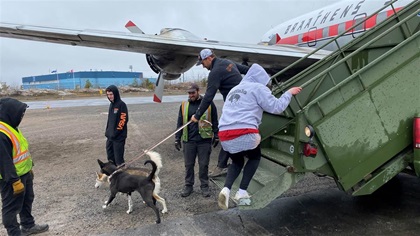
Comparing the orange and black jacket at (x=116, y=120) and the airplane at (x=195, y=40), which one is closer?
the orange and black jacket at (x=116, y=120)

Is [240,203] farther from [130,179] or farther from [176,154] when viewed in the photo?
[176,154]

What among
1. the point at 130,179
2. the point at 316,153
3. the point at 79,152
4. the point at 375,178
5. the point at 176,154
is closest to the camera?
the point at 316,153

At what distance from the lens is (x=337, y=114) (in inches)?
142

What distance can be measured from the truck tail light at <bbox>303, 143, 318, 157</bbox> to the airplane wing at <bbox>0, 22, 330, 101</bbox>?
4187 mm

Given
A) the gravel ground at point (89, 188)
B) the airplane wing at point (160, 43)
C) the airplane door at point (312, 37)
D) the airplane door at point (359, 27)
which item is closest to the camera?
the gravel ground at point (89, 188)

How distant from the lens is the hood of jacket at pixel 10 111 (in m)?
4.10

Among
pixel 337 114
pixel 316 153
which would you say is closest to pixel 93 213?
pixel 316 153

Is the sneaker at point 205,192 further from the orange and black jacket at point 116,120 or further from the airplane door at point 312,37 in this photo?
the airplane door at point 312,37

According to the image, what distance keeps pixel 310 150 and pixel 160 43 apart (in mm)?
4907

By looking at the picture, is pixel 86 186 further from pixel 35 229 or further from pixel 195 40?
pixel 195 40

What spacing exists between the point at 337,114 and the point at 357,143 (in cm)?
42

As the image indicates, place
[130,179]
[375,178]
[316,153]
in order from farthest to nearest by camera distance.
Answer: [130,179], [375,178], [316,153]

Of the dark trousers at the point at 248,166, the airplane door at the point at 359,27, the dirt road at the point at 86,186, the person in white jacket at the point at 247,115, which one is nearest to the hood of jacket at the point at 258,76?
the person in white jacket at the point at 247,115

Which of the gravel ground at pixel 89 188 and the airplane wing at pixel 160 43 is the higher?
the airplane wing at pixel 160 43
